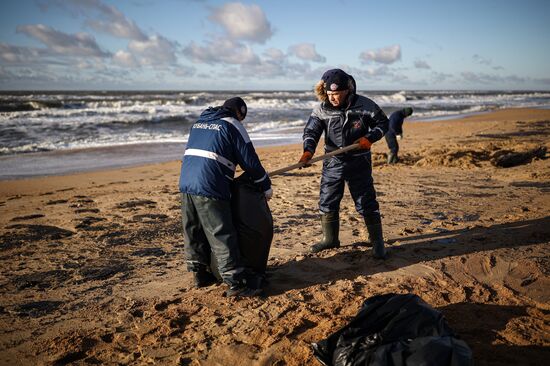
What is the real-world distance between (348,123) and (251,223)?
1.56m

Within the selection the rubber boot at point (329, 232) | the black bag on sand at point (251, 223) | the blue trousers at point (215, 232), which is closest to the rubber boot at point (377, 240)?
the rubber boot at point (329, 232)

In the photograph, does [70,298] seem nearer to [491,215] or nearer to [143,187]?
[143,187]

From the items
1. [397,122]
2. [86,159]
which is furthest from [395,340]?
[86,159]

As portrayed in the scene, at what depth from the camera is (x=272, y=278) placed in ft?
13.1

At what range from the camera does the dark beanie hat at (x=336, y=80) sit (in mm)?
4020

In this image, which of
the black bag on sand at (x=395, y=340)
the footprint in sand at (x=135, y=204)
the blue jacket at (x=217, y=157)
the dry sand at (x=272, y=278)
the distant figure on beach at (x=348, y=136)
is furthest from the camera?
the footprint in sand at (x=135, y=204)

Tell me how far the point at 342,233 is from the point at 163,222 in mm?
2606

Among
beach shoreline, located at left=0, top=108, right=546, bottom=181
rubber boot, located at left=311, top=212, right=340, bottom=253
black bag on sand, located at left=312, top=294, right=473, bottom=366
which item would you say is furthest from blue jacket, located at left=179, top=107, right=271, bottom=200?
beach shoreline, located at left=0, top=108, right=546, bottom=181

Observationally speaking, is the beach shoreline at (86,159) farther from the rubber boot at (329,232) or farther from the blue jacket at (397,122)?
the rubber boot at (329,232)

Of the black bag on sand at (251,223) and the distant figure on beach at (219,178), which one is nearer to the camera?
the distant figure on beach at (219,178)

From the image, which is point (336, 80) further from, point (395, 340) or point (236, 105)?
point (395, 340)

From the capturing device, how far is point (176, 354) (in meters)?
2.82

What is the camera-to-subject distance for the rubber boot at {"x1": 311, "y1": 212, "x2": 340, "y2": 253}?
4.58 m

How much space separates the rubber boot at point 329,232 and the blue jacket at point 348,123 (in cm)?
80
